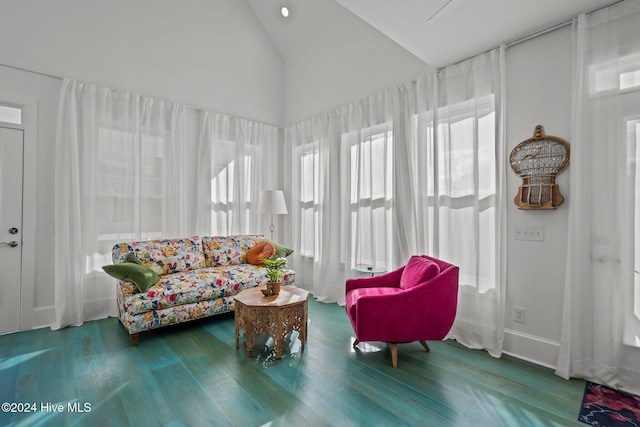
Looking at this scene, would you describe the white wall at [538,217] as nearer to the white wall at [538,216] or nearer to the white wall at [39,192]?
the white wall at [538,216]

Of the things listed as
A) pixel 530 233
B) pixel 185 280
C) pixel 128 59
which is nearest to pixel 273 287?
pixel 185 280

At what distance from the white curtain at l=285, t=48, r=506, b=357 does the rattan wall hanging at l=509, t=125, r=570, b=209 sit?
153mm

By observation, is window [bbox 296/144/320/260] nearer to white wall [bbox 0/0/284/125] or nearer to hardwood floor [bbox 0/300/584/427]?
white wall [bbox 0/0/284/125]

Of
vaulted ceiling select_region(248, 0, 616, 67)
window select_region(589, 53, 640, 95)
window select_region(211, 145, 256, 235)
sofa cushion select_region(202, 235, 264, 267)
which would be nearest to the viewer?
window select_region(589, 53, 640, 95)

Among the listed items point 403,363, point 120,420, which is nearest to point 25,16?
point 120,420

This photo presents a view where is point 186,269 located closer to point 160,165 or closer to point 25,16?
point 160,165

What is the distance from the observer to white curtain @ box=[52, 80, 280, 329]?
3494 mm

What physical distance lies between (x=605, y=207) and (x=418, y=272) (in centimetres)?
142

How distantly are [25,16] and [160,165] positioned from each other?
6.44ft

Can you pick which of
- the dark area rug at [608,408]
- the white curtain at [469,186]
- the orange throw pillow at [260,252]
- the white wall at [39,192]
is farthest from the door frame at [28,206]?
the dark area rug at [608,408]

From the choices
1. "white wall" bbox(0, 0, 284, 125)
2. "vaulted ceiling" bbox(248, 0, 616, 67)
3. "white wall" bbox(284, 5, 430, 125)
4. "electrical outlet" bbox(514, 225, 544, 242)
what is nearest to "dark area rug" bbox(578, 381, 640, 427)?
"electrical outlet" bbox(514, 225, 544, 242)

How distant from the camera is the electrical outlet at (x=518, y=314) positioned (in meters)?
2.71

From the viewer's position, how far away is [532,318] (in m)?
2.65

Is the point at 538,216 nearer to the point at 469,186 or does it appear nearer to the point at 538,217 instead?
the point at 538,217
